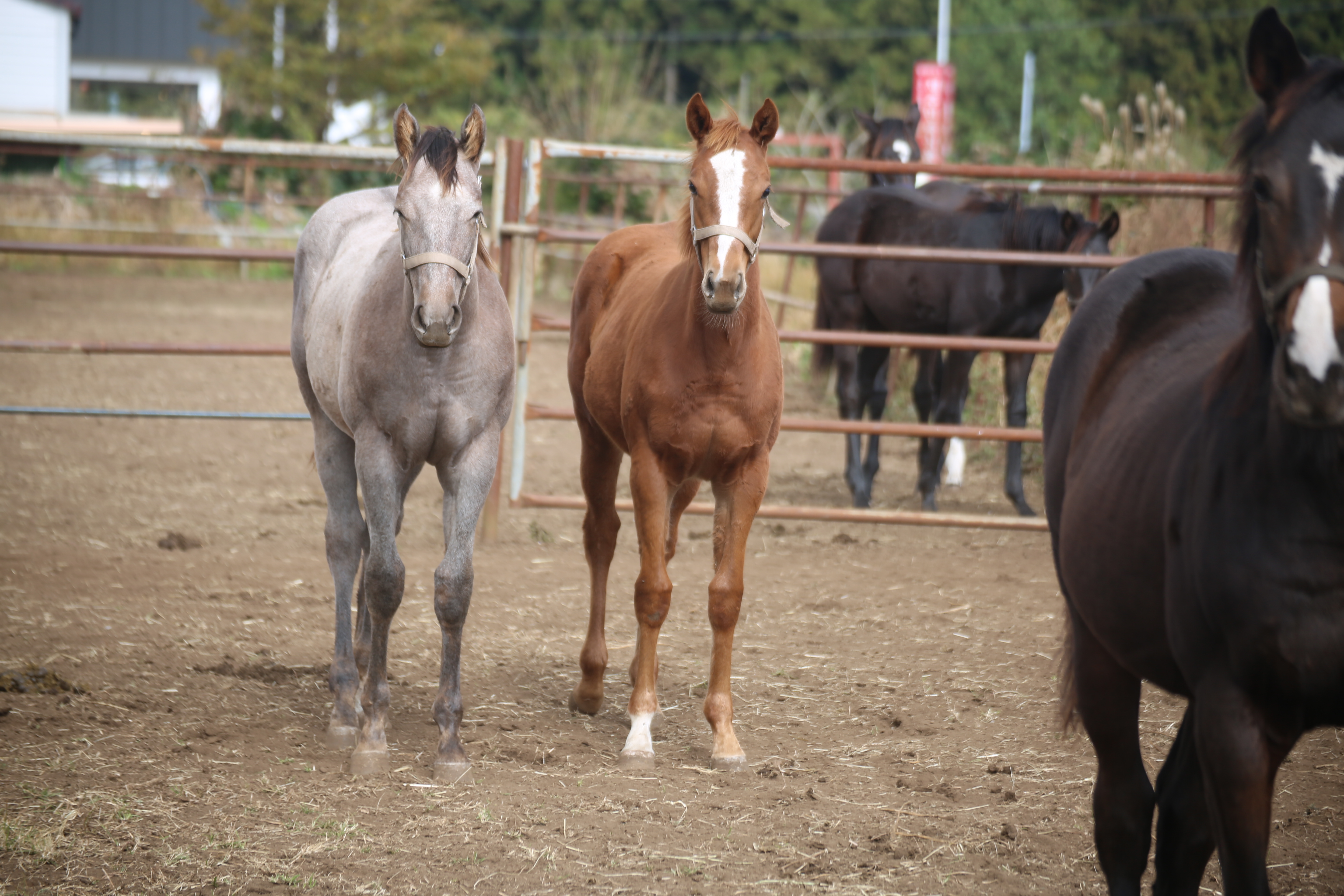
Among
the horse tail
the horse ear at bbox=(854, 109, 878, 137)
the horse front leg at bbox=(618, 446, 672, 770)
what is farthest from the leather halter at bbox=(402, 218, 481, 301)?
the horse ear at bbox=(854, 109, 878, 137)

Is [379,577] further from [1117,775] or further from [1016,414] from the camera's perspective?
[1016,414]

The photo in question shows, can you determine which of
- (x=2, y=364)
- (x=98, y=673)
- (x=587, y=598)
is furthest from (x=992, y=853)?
(x=2, y=364)

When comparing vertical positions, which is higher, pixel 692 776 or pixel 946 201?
pixel 946 201

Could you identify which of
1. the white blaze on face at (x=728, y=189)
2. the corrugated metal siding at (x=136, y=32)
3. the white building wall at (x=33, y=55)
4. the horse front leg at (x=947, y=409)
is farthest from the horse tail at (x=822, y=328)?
the corrugated metal siding at (x=136, y=32)

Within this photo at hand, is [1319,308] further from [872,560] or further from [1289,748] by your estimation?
[872,560]

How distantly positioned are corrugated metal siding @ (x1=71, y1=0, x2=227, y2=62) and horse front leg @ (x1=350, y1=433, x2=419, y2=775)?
38149 millimetres

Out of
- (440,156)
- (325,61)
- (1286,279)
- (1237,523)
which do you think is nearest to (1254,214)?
(1286,279)

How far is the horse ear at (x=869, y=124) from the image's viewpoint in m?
8.38

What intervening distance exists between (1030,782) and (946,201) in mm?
4719

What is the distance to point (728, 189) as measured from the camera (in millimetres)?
3145

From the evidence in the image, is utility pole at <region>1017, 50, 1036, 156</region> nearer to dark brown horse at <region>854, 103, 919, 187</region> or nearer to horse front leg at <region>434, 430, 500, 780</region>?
dark brown horse at <region>854, 103, 919, 187</region>

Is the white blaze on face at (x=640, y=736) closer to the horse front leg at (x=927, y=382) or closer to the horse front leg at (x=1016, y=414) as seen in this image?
the horse front leg at (x=1016, y=414)

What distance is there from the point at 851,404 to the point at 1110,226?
1800 mm

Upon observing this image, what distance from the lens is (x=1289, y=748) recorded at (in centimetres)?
169
